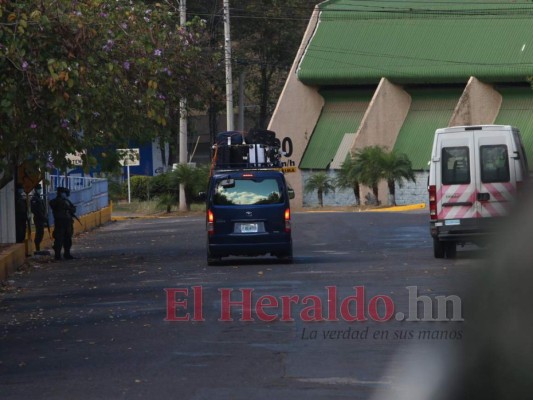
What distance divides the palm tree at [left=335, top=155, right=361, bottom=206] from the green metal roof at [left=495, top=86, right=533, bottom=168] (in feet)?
24.1

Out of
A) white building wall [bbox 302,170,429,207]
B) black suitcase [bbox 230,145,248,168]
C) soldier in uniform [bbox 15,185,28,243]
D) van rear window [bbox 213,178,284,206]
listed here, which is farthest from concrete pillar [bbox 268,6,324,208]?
van rear window [bbox 213,178,284,206]

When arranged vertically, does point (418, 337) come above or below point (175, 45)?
below

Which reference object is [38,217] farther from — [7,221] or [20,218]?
[7,221]

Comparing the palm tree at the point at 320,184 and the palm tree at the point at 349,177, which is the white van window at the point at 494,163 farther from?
the palm tree at the point at 320,184

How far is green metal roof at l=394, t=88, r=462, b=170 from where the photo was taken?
59.5 meters

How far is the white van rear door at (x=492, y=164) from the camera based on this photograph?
72.8 ft

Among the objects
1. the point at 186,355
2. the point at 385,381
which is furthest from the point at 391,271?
the point at 385,381

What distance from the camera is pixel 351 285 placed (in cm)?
1872

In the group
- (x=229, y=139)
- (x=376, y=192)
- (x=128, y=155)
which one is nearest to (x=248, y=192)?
(x=128, y=155)

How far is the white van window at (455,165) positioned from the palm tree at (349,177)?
108ft

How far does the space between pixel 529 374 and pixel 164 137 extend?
26.3m

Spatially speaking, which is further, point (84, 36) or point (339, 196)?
point (339, 196)

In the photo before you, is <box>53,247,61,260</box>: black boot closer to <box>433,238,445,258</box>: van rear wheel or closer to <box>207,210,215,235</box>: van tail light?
<box>207,210,215,235</box>: van tail light

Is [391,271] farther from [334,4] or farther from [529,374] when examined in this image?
[334,4]
